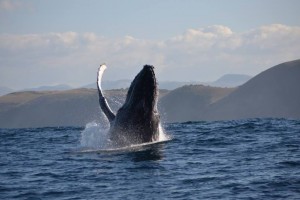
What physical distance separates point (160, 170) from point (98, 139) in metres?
7.61

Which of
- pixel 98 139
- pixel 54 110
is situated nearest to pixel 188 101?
pixel 54 110

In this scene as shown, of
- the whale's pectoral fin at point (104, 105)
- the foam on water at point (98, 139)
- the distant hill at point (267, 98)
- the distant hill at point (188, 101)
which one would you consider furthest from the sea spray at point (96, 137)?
the distant hill at point (188, 101)

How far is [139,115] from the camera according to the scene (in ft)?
61.5

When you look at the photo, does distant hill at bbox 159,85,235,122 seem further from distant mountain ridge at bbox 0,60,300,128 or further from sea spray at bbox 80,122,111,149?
sea spray at bbox 80,122,111,149

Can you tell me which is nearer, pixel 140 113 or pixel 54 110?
pixel 140 113

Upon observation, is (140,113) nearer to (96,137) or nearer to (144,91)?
(144,91)

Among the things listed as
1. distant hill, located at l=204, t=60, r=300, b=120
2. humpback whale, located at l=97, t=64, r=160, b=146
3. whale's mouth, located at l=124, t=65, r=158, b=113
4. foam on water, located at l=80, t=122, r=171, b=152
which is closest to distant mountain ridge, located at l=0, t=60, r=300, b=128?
distant hill, located at l=204, t=60, r=300, b=120

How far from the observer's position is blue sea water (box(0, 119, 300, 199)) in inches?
472

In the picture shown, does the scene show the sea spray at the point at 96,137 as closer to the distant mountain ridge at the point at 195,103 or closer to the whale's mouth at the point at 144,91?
the whale's mouth at the point at 144,91

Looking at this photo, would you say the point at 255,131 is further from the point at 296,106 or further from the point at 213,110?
the point at 213,110

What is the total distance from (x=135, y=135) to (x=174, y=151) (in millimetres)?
1737

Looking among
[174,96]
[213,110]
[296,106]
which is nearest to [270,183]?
[296,106]

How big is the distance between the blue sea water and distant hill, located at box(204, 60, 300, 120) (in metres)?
78.9

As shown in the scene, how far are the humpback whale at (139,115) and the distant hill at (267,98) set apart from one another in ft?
260
